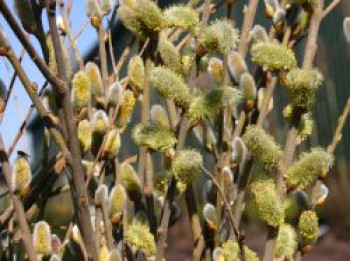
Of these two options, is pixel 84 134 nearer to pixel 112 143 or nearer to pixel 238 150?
pixel 112 143

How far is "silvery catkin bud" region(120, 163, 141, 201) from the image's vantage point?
2.72 feet

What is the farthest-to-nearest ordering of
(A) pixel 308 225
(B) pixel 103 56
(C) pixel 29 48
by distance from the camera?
(B) pixel 103 56, (A) pixel 308 225, (C) pixel 29 48

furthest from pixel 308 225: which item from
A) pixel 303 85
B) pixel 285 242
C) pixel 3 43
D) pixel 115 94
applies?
pixel 3 43

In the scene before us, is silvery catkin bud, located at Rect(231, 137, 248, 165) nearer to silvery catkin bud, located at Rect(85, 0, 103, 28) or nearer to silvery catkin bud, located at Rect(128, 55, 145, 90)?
silvery catkin bud, located at Rect(128, 55, 145, 90)

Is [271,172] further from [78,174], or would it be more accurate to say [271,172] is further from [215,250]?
[78,174]

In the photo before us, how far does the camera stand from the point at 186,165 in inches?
28.1

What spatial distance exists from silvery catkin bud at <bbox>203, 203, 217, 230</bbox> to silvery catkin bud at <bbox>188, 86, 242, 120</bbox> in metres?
0.09

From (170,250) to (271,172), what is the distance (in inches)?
22.9

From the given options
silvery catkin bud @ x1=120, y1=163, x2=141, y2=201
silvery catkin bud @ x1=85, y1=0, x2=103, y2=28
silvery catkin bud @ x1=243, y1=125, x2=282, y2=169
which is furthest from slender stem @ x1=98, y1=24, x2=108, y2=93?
silvery catkin bud @ x1=243, y1=125, x2=282, y2=169

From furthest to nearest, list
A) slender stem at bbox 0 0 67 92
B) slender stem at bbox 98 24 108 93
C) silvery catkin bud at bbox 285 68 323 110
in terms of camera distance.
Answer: slender stem at bbox 98 24 108 93 → silvery catkin bud at bbox 285 68 323 110 → slender stem at bbox 0 0 67 92

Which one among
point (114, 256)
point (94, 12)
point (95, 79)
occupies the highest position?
point (94, 12)

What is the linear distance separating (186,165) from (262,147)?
8cm

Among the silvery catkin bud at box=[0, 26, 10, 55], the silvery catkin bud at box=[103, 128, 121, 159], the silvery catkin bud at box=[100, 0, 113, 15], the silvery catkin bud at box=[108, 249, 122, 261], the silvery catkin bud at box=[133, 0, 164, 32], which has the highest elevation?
the silvery catkin bud at box=[100, 0, 113, 15]

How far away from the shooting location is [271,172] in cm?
79
